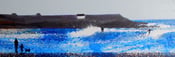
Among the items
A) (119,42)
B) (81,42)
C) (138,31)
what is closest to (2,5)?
(81,42)

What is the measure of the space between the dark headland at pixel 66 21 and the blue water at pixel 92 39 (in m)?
0.03

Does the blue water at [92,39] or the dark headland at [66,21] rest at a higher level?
the dark headland at [66,21]

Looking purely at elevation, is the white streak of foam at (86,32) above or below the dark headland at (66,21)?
below

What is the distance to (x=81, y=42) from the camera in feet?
6.29

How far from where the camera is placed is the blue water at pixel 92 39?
190 centimetres

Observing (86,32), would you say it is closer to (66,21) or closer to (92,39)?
(92,39)

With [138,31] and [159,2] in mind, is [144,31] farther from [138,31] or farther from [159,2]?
[159,2]

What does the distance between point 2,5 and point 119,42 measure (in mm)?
987

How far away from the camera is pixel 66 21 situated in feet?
6.32

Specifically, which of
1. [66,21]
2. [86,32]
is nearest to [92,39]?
[86,32]

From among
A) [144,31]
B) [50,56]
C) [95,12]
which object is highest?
[95,12]

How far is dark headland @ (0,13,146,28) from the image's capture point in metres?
1.92

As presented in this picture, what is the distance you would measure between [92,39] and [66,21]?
0.25 meters

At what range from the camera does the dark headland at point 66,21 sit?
1.92m
